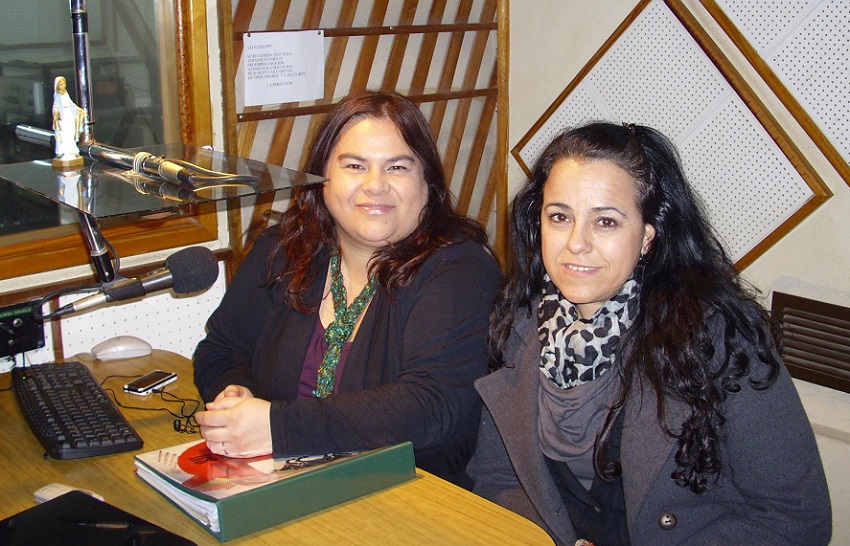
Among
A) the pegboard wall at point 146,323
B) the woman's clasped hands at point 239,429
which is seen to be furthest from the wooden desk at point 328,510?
the pegboard wall at point 146,323

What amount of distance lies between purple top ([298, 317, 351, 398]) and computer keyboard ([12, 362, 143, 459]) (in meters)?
0.37

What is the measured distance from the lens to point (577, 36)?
3.13 meters

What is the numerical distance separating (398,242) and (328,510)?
0.70 metres

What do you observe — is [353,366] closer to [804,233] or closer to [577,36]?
[804,233]

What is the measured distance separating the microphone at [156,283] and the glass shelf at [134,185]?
0.58ft

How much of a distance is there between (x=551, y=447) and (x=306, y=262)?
726mm

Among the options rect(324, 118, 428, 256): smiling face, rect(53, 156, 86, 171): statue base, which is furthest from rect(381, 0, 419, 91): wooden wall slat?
rect(53, 156, 86, 171): statue base

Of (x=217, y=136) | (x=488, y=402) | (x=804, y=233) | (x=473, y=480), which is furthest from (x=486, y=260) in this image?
(x=804, y=233)

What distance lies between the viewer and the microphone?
1.55 meters

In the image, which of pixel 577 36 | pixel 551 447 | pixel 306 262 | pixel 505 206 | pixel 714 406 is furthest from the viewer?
pixel 505 206

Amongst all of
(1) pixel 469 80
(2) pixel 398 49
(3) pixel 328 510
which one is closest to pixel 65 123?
(3) pixel 328 510

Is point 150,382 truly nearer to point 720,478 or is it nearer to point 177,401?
point 177,401

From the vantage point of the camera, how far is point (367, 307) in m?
1.89

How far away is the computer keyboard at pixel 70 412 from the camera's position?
161 centimetres
